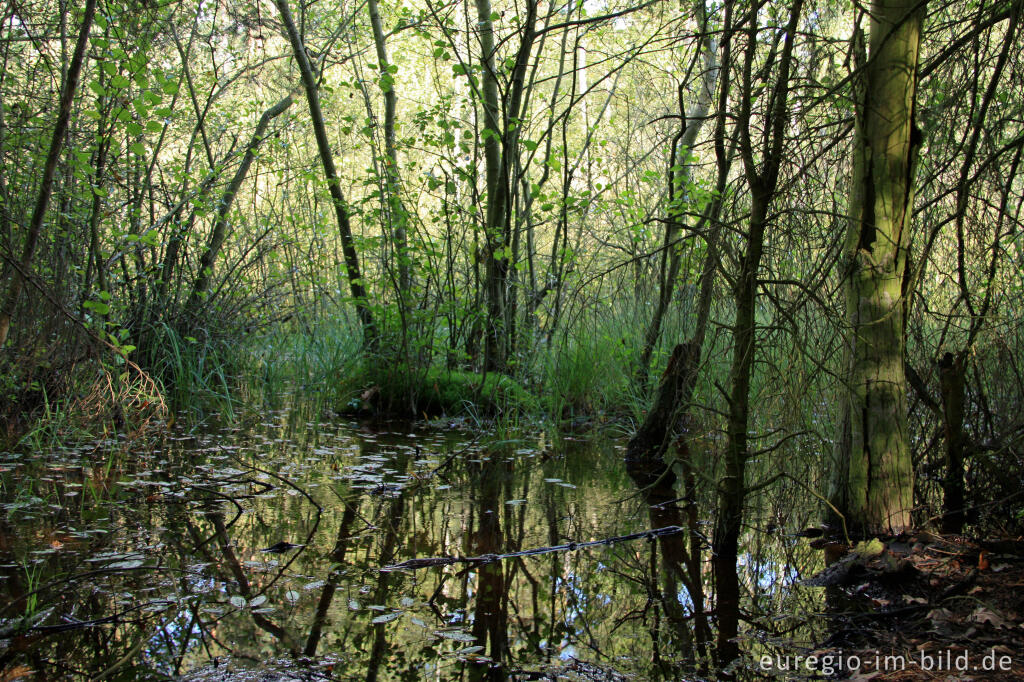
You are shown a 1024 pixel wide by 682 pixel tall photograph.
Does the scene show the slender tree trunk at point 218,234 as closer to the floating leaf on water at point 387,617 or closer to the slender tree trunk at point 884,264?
the floating leaf on water at point 387,617

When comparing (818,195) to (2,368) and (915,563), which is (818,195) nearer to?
(915,563)

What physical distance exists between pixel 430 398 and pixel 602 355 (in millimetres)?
1698

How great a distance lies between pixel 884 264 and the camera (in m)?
2.83

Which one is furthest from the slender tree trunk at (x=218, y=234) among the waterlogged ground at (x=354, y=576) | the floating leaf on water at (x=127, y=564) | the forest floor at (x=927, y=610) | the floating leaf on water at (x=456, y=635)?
the forest floor at (x=927, y=610)

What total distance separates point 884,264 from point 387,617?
7.38 ft

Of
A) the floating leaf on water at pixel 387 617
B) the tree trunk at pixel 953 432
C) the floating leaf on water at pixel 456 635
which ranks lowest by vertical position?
the floating leaf on water at pixel 456 635

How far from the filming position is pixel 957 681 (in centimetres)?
182

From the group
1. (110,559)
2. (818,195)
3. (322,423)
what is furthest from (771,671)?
(322,423)

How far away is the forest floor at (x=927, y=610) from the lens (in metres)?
1.93

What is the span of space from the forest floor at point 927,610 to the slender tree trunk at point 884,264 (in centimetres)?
25

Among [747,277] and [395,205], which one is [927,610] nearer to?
[747,277]

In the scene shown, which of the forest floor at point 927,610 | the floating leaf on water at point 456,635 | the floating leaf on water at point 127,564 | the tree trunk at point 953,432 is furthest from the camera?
the tree trunk at point 953,432

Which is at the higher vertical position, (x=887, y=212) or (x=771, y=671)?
(x=887, y=212)

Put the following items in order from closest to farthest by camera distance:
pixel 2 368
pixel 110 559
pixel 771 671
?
pixel 771 671
pixel 110 559
pixel 2 368
